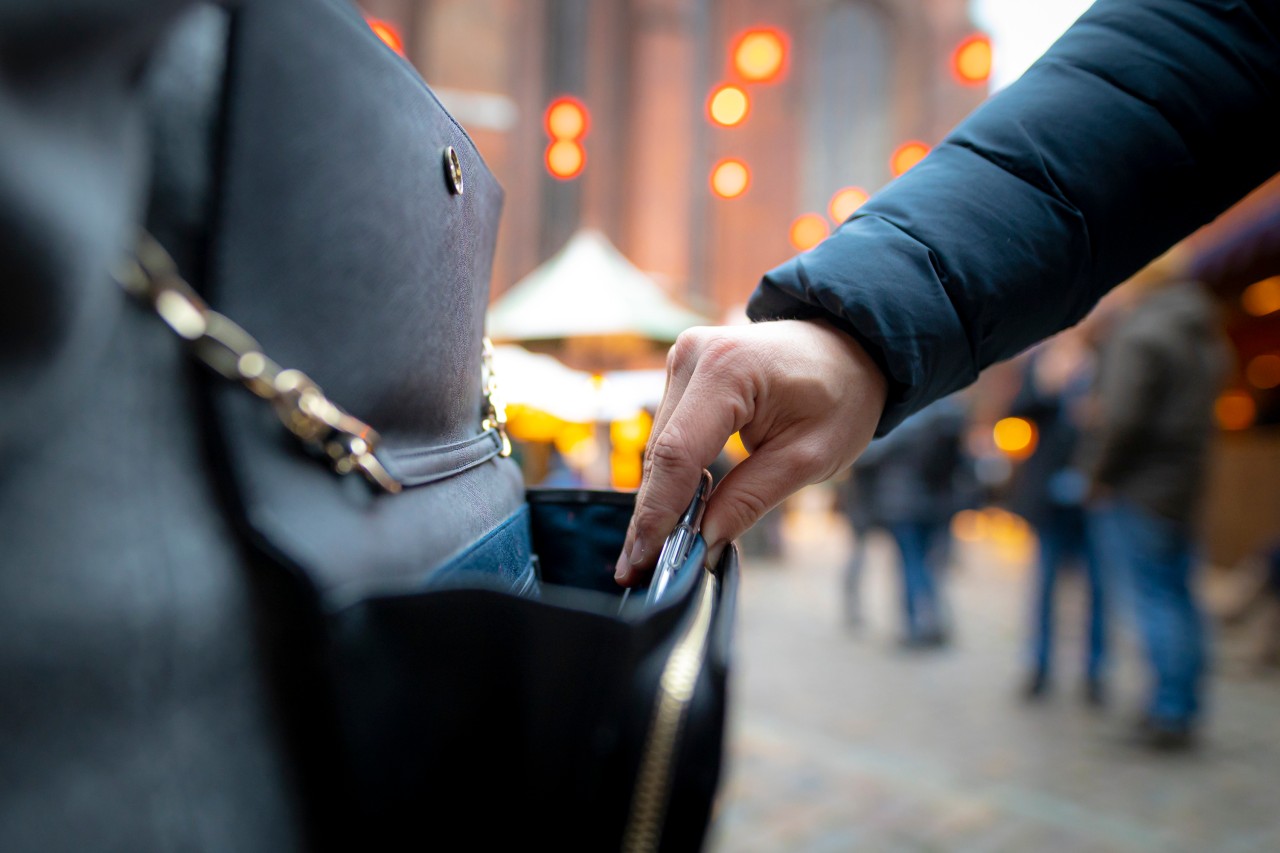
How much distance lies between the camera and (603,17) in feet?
70.9

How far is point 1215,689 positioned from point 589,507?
545cm

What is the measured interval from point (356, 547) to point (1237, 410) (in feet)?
41.4

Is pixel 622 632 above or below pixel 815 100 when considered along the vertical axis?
below

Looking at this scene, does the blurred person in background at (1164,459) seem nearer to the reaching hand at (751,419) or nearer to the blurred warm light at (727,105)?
the reaching hand at (751,419)

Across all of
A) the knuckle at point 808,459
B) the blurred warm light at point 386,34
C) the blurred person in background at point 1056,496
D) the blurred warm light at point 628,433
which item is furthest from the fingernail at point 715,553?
the blurred warm light at point 628,433

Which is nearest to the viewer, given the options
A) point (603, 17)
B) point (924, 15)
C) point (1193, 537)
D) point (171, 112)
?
point (171, 112)

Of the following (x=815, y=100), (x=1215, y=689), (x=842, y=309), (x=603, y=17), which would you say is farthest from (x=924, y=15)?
(x=842, y=309)

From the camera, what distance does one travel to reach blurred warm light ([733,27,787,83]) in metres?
8.85

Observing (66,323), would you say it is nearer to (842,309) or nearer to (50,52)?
(50,52)

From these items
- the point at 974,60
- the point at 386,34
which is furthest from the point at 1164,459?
the point at 974,60

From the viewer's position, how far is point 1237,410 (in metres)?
10.7

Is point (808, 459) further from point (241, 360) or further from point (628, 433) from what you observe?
point (628, 433)

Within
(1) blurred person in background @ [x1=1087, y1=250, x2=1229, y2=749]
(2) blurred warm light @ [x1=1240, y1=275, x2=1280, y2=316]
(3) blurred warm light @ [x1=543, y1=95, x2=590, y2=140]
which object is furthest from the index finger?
(2) blurred warm light @ [x1=1240, y1=275, x2=1280, y2=316]

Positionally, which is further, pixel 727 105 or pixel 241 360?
pixel 727 105
